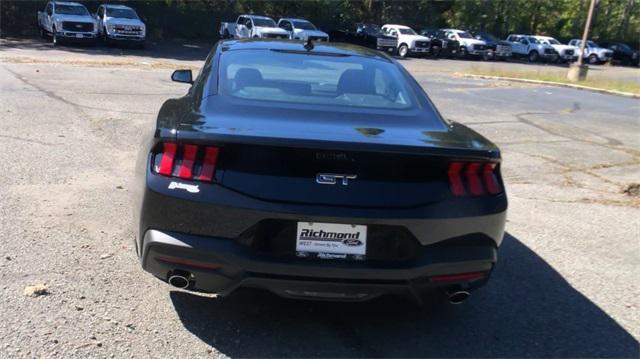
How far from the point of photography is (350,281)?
10.3 ft

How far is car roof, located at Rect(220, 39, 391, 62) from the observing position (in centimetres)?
473

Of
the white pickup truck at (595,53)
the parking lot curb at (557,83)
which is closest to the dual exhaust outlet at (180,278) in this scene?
the parking lot curb at (557,83)

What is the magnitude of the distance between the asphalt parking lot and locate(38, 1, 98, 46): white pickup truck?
18.8 m

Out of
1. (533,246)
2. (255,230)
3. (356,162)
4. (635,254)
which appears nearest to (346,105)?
(356,162)

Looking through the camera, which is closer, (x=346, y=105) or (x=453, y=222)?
(x=453, y=222)

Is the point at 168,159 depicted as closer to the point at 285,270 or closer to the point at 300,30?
the point at 285,270

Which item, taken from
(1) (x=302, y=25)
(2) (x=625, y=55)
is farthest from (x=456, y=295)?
(2) (x=625, y=55)

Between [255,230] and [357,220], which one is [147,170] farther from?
[357,220]

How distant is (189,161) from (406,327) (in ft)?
5.28

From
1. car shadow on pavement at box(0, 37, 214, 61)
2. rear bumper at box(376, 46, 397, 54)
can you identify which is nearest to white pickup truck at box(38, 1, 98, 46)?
car shadow on pavement at box(0, 37, 214, 61)

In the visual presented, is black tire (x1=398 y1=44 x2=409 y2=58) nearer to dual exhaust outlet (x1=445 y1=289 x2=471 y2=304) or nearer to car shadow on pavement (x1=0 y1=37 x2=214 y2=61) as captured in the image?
car shadow on pavement (x1=0 y1=37 x2=214 y2=61)

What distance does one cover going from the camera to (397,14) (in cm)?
4884

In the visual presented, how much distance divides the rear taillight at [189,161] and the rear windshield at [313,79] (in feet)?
2.86

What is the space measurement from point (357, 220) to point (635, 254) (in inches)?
131
